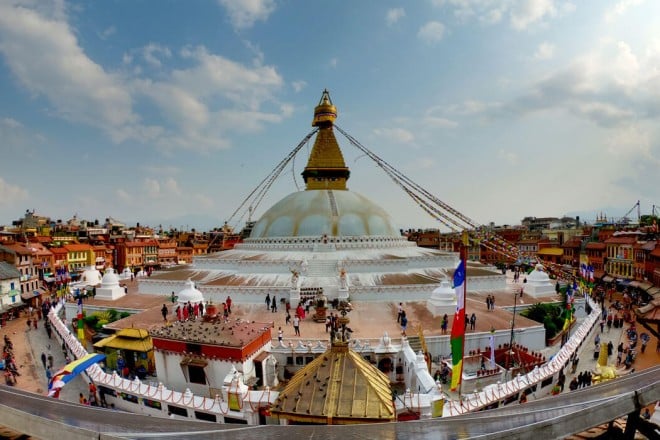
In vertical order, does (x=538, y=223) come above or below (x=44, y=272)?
above

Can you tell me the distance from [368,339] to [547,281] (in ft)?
43.5

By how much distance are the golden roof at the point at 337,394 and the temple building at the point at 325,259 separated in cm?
1230

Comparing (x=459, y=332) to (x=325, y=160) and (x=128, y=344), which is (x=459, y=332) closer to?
(x=128, y=344)

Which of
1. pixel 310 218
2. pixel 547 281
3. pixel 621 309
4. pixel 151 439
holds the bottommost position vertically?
pixel 621 309

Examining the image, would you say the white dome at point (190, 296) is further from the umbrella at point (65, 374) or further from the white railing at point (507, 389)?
the white railing at point (507, 389)

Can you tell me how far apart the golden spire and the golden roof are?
84.9ft

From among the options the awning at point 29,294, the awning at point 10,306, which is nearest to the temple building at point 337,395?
the awning at point 10,306

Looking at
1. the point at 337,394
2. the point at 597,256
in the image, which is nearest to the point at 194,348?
the point at 337,394

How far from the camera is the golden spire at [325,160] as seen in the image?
29.8 meters

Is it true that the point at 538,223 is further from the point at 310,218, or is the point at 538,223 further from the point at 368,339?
the point at 368,339

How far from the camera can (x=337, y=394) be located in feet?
12.5

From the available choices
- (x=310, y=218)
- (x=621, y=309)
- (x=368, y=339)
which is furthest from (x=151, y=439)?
(x=621, y=309)

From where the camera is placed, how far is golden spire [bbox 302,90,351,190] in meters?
29.8

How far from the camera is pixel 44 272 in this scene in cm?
3303
